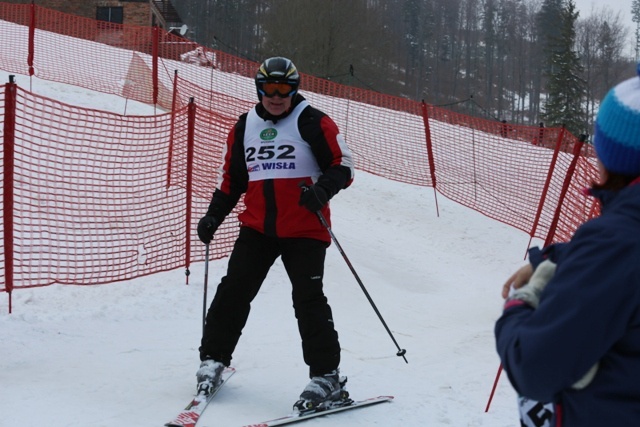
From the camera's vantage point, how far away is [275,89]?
13.3 ft

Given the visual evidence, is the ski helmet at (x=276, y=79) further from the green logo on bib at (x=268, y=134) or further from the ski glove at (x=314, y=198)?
the ski glove at (x=314, y=198)

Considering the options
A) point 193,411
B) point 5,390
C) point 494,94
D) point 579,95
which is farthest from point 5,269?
point 494,94

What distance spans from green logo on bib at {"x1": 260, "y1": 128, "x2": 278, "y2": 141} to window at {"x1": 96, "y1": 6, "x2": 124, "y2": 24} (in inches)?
1442

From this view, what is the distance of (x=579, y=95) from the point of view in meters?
46.6

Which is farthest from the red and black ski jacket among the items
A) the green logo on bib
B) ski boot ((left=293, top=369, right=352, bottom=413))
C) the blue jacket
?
the blue jacket

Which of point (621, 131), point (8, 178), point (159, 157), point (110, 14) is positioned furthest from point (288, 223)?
point (110, 14)

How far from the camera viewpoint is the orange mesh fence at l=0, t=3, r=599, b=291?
6406 mm

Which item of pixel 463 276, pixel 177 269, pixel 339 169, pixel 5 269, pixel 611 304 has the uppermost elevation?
pixel 611 304

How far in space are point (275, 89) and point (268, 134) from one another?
0.25 metres

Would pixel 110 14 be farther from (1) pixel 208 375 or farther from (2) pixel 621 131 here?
(2) pixel 621 131

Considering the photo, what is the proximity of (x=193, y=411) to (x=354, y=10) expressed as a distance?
160 feet

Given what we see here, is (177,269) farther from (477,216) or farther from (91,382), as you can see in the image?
(477,216)

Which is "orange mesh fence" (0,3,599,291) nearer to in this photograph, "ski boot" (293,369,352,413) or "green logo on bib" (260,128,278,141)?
"green logo on bib" (260,128,278,141)

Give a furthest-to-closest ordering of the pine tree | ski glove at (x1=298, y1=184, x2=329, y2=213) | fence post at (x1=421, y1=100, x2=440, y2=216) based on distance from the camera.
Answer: the pine tree, fence post at (x1=421, y1=100, x2=440, y2=216), ski glove at (x1=298, y1=184, x2=329, y2=213)
